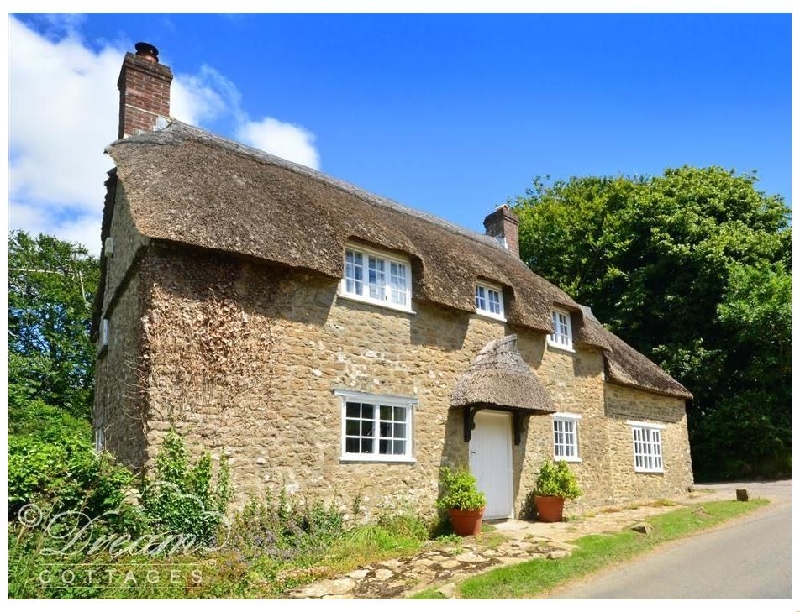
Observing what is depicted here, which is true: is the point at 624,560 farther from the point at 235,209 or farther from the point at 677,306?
the point at 677,306

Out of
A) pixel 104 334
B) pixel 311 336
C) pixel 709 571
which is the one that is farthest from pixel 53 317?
pixel 709 571

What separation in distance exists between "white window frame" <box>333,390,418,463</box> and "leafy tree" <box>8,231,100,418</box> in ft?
56.3

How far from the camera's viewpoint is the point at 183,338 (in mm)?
9508

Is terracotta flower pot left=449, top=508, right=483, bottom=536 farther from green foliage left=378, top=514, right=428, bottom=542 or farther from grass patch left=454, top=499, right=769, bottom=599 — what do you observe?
grass patch left=454, top=499, right=769, bottom=599

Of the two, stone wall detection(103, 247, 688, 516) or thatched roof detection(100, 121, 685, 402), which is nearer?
stone wall detection(103, 247, 688, 516)

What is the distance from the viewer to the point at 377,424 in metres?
11.4

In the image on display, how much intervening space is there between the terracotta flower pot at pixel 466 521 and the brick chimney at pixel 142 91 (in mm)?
9473

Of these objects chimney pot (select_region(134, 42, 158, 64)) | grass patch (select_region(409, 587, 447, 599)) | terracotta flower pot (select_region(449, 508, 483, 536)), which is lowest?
terracotta flower pot (select_region(449, 508, 483, 536))

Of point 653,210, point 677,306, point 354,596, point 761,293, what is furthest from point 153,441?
point 653,210

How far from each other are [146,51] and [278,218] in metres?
5.28

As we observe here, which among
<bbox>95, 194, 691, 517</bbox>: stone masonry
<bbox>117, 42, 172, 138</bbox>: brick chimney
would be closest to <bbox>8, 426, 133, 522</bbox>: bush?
<bbox>95, 194, 691, 517</bbox>: stone masonry

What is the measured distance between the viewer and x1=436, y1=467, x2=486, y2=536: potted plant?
1155 centimetres

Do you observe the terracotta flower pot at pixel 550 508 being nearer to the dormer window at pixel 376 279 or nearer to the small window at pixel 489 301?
the small window at pixel 489 301

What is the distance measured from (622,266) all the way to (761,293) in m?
7.81
